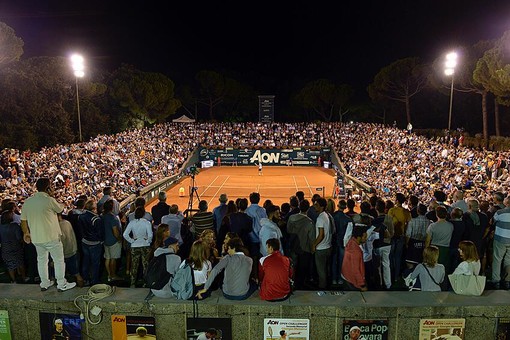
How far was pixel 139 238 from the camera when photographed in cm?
715

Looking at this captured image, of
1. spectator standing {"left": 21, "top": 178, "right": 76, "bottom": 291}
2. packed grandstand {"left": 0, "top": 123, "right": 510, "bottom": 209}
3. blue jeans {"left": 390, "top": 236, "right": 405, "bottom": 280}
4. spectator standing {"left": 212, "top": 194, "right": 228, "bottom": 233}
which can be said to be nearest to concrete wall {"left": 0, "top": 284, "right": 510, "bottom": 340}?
spectator standing {"left": 21, "top": 178, "right": 76, "bottom": 291}

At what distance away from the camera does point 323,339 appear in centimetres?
544

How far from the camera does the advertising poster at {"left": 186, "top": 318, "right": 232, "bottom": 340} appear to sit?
5457 millimetres

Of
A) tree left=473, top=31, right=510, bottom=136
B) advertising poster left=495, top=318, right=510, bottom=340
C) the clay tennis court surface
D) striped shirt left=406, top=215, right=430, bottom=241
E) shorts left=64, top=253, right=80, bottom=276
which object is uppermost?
tree left=473, top=31, right=510, bottom=136

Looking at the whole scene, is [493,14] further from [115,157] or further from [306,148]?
[115,157]

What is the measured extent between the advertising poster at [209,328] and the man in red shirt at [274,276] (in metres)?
0.62

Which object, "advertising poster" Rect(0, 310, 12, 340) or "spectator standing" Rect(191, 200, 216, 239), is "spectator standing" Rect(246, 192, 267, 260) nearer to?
"spectator standing" Rect(191, 200, 216, 239)

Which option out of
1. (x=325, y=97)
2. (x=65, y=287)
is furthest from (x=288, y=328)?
(x=325, y=97)

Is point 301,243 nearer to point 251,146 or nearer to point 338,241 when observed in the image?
point 338,241

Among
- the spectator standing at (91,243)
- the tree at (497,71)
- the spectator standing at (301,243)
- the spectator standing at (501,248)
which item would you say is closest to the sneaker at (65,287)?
the spectator standing at (91,243)

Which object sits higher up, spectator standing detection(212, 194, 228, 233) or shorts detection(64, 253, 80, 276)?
spectator standing detection(212, 194, 228, 233)

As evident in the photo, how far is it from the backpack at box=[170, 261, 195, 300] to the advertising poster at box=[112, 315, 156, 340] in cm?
53

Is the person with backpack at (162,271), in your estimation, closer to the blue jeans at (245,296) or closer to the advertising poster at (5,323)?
the blue jeans at (245,296)

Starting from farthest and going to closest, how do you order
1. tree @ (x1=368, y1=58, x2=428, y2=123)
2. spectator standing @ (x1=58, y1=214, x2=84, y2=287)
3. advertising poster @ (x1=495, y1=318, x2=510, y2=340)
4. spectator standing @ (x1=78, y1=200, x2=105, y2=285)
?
tree @ (x1=368, y1=58, x2=428, y2=123)
spectator standing @ (x1=78, y1=200, x2=105, y2=285)
spectator standing @ (x1=58, y1=214, x2=84, y2=287)
advertising poster @ (x1=495, y1=318, x2=510, y2=340)
